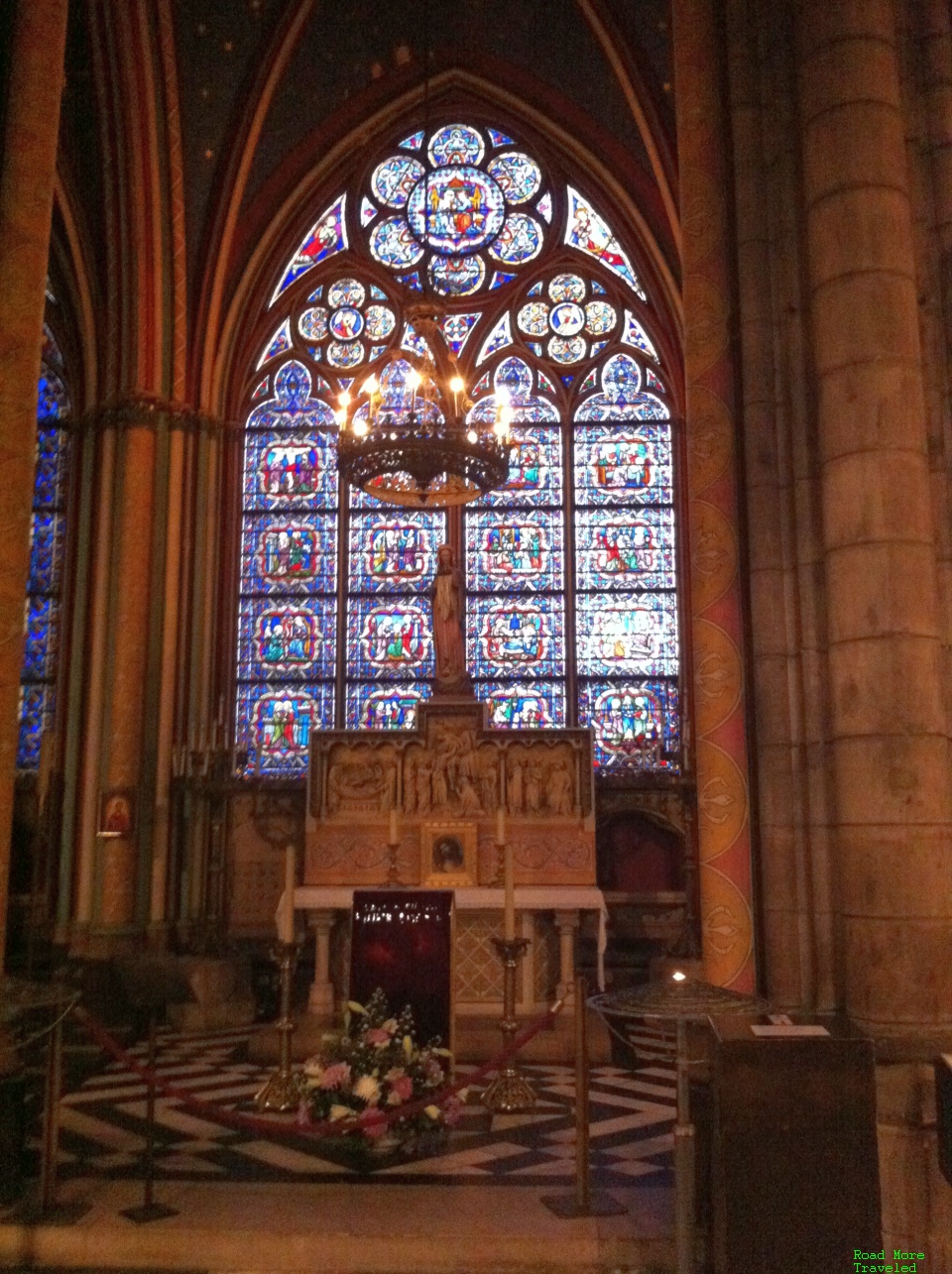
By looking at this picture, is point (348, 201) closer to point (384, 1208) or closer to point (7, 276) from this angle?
point (7, 276)

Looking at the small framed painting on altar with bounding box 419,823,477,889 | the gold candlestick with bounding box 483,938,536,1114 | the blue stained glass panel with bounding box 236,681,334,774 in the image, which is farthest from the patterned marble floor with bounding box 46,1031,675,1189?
the blue stained glass panel with bounding box 236,681,334,774

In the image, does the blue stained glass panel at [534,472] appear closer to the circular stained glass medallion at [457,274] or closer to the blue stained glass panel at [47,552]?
the circular stained glass medallion at [457,274]

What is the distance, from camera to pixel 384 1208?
5.42m

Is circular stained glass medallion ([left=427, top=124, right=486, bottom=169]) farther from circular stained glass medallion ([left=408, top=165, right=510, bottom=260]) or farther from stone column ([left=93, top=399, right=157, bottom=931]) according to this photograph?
stone column ([left=93, top=399, right=157, bottom=931])

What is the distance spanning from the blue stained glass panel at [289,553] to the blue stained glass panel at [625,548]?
3311 mm

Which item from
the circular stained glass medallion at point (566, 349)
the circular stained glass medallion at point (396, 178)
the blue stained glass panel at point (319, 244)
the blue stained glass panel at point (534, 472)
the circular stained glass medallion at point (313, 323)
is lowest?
the blue stained glass panel at point (534, 472)

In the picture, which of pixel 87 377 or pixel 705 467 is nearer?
pixel 705 467

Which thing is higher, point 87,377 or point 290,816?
point 87,377

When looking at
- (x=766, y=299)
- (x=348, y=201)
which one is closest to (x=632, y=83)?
(x=348, y=201)

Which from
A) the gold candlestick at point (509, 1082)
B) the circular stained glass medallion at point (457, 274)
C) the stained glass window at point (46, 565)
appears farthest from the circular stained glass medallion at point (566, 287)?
the gold candlestick at point (509, 1082)

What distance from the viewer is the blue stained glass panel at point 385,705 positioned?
15.2 meters

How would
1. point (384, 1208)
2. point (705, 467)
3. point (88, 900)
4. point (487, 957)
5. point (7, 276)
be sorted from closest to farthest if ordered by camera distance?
point (384, 1208) < point (705, 467) < point (7, 276) < point (487, 957) < point (88, 900)

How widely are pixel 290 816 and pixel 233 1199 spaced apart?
9.16m

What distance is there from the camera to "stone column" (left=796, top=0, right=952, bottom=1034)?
5.33 meters
